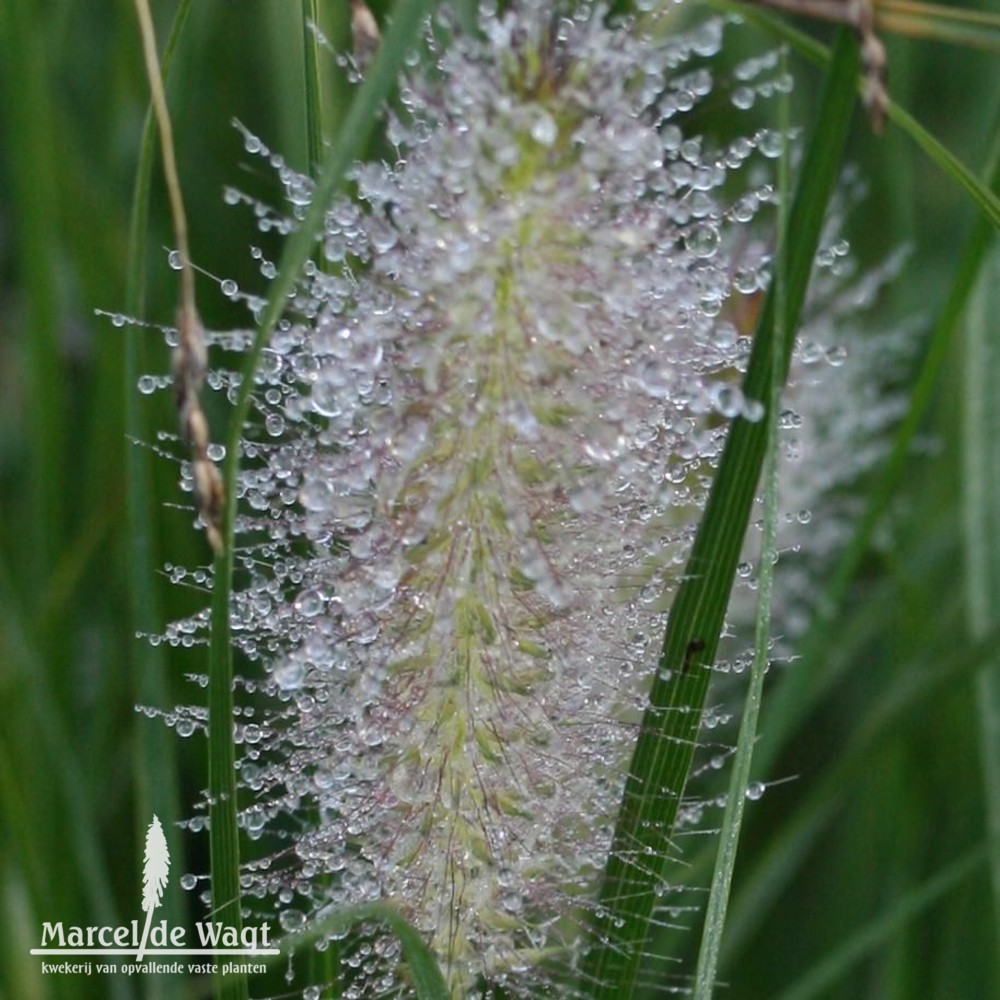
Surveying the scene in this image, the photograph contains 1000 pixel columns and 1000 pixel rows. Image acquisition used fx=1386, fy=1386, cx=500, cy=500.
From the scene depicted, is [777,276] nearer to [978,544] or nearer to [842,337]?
[978,544]

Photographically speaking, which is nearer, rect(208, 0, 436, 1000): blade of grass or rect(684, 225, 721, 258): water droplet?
rect(208, 0, 436, 1000): blade of grass

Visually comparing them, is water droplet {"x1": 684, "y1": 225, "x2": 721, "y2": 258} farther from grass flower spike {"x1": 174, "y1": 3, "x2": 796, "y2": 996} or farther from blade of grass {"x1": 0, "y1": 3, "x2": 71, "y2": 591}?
blade of grass {"x1": 0, "y1": 3, "x2": 71, "y2": 591}

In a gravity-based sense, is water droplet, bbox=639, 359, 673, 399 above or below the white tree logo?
above

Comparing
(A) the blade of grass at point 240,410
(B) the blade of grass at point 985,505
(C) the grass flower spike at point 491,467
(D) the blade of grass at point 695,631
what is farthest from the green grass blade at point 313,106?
(B) the blade of grass at point 985,505

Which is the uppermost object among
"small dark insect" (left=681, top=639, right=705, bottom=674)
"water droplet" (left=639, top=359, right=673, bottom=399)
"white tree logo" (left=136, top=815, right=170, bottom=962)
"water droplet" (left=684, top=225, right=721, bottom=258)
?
"water droplet" (left=684, top=225, right=721, bottom=258)

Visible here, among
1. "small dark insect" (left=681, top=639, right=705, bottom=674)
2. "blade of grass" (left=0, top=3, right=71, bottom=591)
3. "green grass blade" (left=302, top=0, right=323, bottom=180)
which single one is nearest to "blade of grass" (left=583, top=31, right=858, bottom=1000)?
"small dark insect" (left=681, top=639, right=705, bottom=674)

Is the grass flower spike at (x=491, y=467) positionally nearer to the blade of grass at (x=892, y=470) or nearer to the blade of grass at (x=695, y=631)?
the blade of grass at (x=695, y=631)

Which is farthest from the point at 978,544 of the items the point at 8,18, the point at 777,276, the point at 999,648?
the point at 8,18
